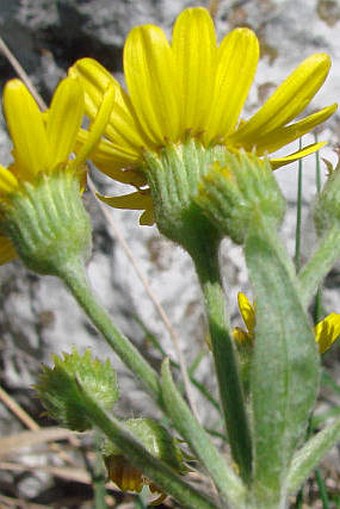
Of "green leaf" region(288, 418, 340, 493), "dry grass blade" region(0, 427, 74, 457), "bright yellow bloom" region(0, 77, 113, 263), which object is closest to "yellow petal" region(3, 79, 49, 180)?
"bright yellow bloom" region(0, 77, 113, 263)

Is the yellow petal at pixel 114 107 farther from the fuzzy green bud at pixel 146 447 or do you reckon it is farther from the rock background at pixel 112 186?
the rock background at pixel 112 186

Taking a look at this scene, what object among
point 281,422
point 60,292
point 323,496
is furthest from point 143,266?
point 281,422

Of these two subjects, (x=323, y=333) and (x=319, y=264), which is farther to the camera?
(x=323, y=333)

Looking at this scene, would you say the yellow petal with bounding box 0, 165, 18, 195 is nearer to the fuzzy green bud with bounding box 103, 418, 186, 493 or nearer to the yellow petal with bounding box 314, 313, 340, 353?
the fuzzy green bud with bounding box 103, 418, 186, 493

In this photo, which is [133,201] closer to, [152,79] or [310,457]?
[152,79]

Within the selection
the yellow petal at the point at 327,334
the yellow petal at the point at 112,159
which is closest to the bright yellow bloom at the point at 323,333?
the yellow petal at the point at 327,334

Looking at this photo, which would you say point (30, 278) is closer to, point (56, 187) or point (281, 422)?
point (56, 187)

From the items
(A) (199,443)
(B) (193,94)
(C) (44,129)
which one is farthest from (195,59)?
(A) (199,443)
